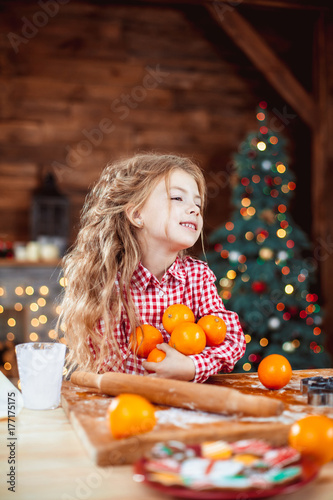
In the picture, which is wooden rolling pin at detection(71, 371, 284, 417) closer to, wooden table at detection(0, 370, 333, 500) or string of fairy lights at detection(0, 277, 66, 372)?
wooden table at detection(0, 370, 333, 500)

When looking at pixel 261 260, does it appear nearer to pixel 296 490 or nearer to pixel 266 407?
pixel 266 407

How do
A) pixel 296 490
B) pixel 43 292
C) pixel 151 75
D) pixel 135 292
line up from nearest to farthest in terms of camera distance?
pixel 296 490, pixel 135 292, pixel 43 292, pixel 151 75

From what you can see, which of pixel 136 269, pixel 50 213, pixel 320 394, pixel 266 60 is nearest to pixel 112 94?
pixel 50 213

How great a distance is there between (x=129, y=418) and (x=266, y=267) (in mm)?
3172

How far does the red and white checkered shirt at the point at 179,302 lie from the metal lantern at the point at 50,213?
2958mm

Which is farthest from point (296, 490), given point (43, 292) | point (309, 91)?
point (309, 91)

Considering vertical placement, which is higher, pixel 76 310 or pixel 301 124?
pixel 301 124

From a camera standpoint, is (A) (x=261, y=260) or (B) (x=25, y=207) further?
(B) (x=25, y=207)

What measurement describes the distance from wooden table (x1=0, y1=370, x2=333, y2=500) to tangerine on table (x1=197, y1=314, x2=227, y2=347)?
1.48ft

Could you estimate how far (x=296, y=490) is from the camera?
627 millimetres

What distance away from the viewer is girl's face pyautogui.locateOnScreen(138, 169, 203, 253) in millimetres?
1376

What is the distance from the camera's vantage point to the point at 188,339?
1164mm

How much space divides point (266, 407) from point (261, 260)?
3083 millimetres

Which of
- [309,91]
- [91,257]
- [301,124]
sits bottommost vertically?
[91,257]
